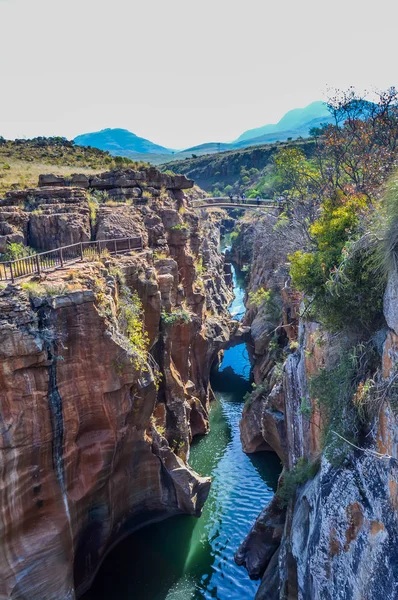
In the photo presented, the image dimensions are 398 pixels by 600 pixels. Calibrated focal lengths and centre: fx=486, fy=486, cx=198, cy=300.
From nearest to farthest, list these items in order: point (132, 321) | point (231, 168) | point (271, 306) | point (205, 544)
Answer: point (132, 321) < point (205, 544) < point (271, 306) < point (231, 168)

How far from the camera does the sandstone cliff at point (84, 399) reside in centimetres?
1239

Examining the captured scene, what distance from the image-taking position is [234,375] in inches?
1305

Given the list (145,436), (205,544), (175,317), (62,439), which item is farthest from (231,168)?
(62,439)

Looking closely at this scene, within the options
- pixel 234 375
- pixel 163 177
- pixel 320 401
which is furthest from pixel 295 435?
pixel 234 375

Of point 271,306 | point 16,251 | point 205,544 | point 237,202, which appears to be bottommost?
point 205,544

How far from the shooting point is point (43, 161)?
94.4 ft

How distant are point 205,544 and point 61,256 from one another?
11.4 m

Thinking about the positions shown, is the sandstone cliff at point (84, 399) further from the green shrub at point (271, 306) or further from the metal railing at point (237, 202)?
the metal railing at point (237, 202)

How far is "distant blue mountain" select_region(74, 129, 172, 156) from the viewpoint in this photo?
146375 mm

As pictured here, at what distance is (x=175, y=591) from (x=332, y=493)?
8.76m

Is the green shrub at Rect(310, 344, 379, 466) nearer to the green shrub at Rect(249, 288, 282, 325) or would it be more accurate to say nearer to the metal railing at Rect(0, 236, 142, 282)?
the metal railing at Rect(0, 236, 142, 282)

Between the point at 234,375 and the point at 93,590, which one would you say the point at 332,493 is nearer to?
the point at 93,590

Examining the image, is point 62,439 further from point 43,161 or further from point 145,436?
point 43,161

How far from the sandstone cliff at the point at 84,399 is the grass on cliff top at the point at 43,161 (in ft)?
6.54
